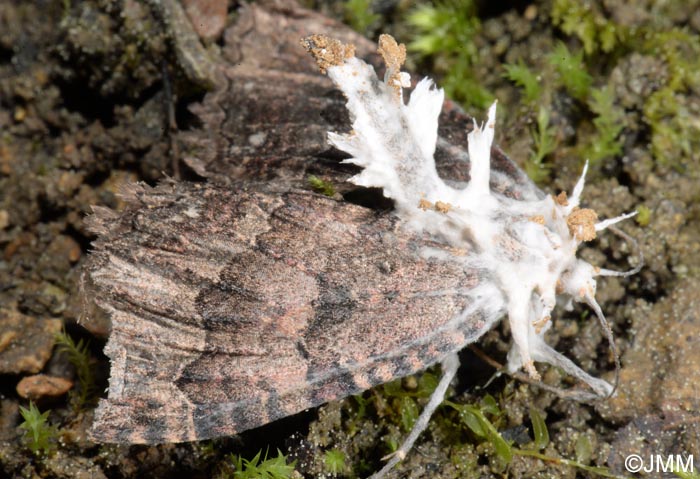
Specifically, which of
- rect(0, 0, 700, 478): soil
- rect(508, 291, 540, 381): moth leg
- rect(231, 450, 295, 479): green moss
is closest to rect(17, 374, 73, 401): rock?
rect(0, 0, 700, 478): soil

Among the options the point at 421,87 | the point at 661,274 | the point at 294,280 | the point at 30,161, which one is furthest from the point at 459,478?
the point at 30,161

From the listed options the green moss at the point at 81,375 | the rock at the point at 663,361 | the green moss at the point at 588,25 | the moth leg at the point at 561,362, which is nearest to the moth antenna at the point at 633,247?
the rock at the point at 663,361

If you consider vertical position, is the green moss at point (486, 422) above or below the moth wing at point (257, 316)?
below

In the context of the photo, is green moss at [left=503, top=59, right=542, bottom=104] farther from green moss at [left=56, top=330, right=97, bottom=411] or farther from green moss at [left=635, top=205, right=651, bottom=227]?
green moss at [left=56, top=330, right=97, bottom=411]

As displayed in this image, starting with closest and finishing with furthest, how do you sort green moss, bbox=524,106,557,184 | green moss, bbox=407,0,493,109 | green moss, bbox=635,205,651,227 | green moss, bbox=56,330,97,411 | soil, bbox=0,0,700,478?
soil, bbox=0,0,700,478, green moss, bbox=56,330,97,411, green moss, bbox=635,205,651,227, green moss, bbox=524,106,557,184, green moss, bbox=407,0,493,109

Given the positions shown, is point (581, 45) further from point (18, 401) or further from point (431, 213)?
point (18, 401)

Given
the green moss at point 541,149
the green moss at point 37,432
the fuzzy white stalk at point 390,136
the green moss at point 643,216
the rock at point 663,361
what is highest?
the fuzzy white stalk at point 390,136

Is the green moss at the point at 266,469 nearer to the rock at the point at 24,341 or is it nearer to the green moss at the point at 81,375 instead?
the green moss at the point at 81,375
